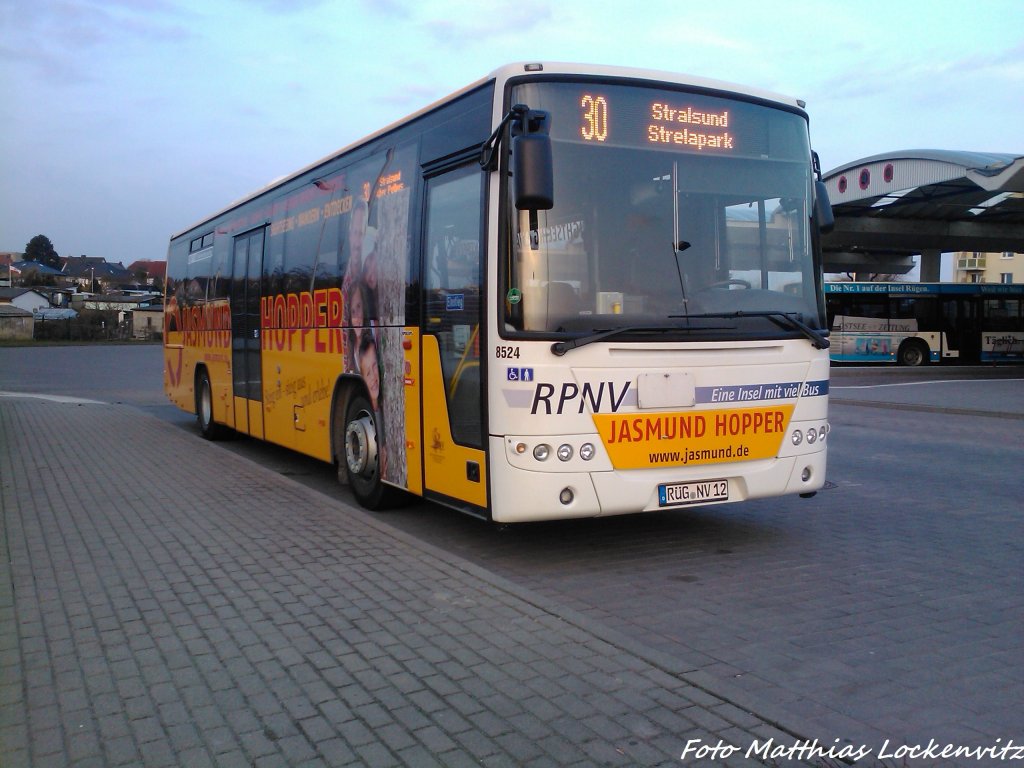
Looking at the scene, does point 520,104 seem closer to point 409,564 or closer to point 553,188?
point 553,188

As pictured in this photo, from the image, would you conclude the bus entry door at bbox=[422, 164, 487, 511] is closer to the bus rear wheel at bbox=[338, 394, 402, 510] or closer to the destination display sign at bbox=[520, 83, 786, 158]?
the destination display sign at bbox=[520, 83, 786, 158]

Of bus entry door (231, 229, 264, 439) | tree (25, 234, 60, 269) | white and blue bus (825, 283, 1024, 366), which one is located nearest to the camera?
bus entry door (231, 229, 264, 439)

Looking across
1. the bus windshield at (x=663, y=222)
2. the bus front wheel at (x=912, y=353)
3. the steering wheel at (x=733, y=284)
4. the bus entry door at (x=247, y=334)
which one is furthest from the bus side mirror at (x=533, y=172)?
the bus front wheel at (x=912, y=353)

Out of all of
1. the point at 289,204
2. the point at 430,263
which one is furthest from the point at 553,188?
the point at 289,204

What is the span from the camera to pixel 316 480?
35.2 feet

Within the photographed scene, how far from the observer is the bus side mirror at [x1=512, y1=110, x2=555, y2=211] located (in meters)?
5.86

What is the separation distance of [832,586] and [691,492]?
1088mm

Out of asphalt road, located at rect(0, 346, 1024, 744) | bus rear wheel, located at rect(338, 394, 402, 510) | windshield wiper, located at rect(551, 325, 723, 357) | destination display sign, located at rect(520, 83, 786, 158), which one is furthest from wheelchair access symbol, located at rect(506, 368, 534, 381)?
bus rear wheel, located at rect(338, 394, 402, 510)

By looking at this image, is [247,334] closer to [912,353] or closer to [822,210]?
[822,210]

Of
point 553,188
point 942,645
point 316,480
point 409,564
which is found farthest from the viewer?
point 316,480

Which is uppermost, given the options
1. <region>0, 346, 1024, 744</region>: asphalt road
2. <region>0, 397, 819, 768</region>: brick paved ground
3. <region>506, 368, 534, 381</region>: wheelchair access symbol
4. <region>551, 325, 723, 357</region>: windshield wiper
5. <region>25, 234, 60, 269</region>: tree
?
<region>25, 234, 60, 269</region>: tree

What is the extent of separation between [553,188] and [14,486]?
6.71 meters

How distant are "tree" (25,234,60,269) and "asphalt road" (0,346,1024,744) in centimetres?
17010

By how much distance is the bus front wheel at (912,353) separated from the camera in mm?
36656
